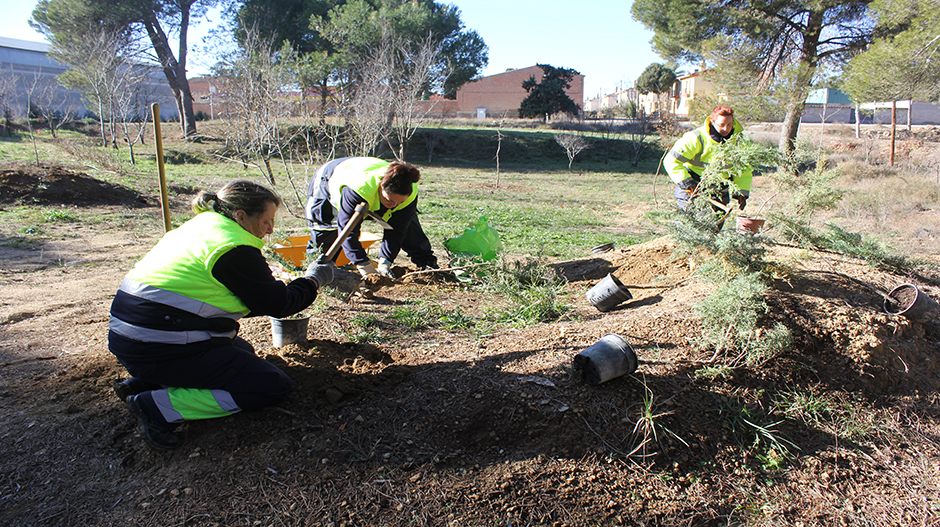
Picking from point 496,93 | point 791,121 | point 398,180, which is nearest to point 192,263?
point 398,180

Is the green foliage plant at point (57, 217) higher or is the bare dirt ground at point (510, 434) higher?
the green foliage plant at point (57, 217)

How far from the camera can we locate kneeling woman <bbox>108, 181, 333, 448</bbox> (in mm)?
2160

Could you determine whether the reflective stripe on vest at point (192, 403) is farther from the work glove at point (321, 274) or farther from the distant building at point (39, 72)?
the distant building at point (39, 72)

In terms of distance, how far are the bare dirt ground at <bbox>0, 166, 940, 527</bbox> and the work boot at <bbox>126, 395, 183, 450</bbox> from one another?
0.15 ft

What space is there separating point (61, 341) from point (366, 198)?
2.18 m

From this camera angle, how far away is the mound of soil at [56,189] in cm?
898

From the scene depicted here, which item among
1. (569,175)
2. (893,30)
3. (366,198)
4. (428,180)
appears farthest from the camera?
(569,175)

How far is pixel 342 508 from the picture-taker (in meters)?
2.00

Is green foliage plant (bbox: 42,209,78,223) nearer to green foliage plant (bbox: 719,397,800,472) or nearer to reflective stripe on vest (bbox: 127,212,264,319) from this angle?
reflective stripe on vest (bbox: 127,212,264,319)

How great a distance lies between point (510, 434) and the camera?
7.82 ft

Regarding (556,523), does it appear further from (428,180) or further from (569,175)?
(569,175)

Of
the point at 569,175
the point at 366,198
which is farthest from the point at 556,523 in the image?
the point at 569,175

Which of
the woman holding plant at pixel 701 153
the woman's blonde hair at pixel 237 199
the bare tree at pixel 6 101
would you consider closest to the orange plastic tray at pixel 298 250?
the woman's blonde hair at pixel 237 199

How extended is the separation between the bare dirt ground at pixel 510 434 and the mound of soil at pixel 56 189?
714 cm
